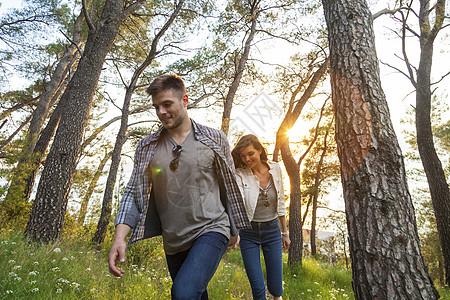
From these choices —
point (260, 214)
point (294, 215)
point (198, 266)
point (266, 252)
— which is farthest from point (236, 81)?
point (198, 266)

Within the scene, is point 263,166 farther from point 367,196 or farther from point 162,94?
point 162,94

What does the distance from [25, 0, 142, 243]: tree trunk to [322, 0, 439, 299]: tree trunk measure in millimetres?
4509

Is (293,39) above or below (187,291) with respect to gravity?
above

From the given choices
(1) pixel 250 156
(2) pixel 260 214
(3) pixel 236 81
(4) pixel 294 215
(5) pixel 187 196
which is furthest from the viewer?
(3) pixel 236 81

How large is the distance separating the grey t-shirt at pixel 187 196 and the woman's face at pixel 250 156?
4.79 feet

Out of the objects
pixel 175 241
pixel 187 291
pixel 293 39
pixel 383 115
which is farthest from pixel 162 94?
pixel 293 39

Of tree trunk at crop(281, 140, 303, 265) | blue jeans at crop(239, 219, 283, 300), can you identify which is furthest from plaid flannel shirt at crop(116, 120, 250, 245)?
tree trunk at crop(281, 140, 303, 265)

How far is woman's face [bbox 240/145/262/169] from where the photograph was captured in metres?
3.51

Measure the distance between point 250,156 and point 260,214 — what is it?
770 millimetres

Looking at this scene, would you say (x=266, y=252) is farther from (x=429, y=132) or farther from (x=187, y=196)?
(x=429, y=132)

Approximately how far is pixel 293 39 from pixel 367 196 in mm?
8129

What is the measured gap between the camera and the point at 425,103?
740cm

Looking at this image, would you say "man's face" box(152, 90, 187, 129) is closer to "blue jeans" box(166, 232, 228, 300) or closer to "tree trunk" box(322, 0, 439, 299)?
"blue jeans" box(166, 232, 228, 300)

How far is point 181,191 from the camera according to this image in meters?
1.92
